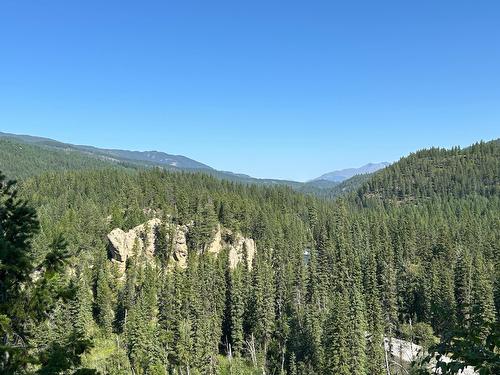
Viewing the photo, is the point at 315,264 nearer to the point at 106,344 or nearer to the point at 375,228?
the point at 375,228

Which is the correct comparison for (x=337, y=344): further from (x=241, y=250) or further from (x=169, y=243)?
(x=169, y=243)

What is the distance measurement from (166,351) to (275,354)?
20659mm

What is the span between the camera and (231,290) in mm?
88938

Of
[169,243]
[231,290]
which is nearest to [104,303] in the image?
[169,243]

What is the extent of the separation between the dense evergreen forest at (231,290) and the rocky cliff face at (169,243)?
6.37ft

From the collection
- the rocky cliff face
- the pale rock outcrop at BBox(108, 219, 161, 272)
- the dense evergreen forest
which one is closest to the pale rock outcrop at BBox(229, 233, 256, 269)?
the rocky cliff face

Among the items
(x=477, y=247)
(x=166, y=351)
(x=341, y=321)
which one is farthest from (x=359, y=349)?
(x=477, y=247)

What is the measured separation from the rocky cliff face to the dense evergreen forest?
6.37ft

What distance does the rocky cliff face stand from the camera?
10719 centimetres

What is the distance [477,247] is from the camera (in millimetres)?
116812

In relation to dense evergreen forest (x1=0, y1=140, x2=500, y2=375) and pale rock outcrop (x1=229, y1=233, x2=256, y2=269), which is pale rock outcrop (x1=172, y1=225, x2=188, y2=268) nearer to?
dense evergreen forest (x1=0, y1=140, x2=500, y2=375)

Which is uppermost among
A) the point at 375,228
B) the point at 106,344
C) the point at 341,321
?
the point at 375,228

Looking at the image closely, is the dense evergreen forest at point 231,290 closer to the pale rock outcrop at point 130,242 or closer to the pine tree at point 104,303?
the pine tree at point 104,303

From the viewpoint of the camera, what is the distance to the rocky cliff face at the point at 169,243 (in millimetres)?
107188
